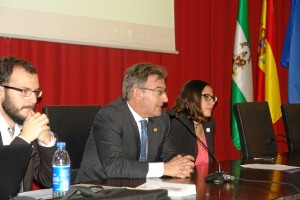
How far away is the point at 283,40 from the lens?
586 centimetres

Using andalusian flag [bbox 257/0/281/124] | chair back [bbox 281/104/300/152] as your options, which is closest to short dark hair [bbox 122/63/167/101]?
chair back [bbox 281/104/300/152]

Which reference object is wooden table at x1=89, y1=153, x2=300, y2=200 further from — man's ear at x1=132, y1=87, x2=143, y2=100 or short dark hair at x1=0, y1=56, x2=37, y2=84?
short dark hair at x1=0, y1=56, x2=37, y2=84

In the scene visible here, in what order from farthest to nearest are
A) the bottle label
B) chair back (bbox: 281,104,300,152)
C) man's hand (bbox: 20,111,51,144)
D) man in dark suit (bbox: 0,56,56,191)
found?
chair back (bbox: 281,104,300,152)
man in dark suit (bbox: 0,56,56,191)
man's hand (bbox: 20,111,51,144)
the bottle label

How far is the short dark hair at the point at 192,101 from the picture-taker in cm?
362

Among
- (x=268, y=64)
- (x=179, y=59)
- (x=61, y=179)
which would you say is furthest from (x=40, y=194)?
(x=268, y=64)

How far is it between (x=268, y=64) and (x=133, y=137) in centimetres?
299

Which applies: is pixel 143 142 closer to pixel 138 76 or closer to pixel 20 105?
pixel 138 76

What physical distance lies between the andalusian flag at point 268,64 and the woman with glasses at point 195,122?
5.45 ft

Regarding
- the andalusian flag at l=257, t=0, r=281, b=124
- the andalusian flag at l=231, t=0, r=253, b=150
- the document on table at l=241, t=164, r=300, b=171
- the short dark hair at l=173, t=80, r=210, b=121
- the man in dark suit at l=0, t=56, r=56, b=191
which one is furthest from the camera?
the andalusian flag at l=257, t=0, r=281, b=124

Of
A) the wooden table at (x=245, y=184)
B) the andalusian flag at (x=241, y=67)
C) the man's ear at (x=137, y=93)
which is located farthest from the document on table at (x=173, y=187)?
the andalusian flag at (x=241, y=67)

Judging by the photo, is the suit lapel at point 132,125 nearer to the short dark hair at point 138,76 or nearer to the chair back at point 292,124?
the short dark hair at point 138,76

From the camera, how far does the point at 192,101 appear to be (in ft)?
12.0

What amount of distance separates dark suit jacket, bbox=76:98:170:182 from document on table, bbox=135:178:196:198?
0.73 ft

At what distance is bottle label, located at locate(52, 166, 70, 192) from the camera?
1.74 meters
